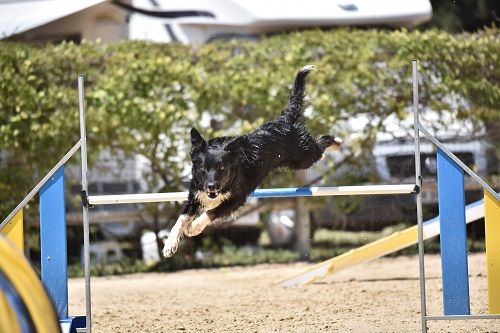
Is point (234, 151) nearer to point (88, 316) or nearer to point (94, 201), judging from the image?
point (94, 201)

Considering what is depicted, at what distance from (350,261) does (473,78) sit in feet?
11.6

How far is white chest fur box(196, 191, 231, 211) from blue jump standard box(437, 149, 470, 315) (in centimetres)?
135

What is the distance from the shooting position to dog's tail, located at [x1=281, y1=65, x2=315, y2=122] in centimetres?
631

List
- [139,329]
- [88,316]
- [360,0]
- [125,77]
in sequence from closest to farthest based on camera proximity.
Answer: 1. [88,316]
2. [139,329]
3. [125,77]
4. [360,0]

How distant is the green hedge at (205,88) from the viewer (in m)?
9.53

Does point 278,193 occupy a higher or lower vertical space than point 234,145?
lower

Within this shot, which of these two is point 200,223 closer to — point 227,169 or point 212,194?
point 212,194

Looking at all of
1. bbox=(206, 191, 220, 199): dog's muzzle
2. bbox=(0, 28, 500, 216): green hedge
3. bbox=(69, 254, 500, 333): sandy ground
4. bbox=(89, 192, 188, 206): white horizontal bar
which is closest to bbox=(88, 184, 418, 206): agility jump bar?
bbox=(89, 192, 188, 206): white horizontal bar

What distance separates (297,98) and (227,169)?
1.15 meters

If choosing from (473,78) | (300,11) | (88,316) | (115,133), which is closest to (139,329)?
(88,316)

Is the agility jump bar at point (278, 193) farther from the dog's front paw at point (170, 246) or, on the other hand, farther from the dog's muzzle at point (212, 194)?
the dog's front paw at point (170, 246)

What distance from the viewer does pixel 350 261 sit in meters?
7.64

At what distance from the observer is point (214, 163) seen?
5387 mm

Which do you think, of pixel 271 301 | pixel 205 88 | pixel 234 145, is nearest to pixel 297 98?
pixel 234 145
